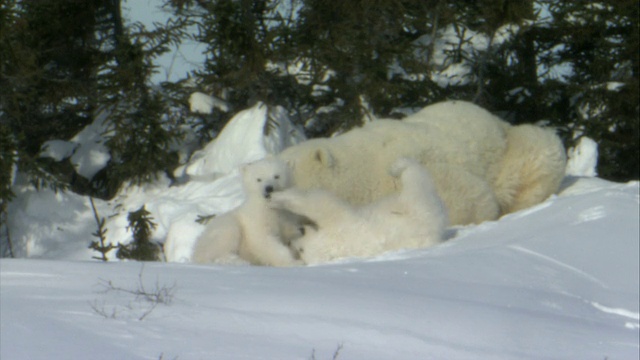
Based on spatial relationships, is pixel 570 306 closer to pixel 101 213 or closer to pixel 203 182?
pixel 203 182

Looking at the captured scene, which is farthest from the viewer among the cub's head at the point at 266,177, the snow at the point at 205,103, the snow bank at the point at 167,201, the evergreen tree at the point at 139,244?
the snow at the point at 205,103

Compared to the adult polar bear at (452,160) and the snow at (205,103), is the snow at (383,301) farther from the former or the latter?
the snow at (205,103)

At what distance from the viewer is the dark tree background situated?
37.9ft

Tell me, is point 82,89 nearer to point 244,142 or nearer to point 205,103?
point 205,103

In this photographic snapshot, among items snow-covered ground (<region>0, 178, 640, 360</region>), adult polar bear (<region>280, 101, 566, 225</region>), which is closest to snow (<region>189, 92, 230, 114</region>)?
adult polar bear (<region>280, 101, 566, 225</region>)

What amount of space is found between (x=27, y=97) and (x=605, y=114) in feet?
23.6

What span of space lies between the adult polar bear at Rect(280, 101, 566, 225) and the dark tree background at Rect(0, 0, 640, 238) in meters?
2.86

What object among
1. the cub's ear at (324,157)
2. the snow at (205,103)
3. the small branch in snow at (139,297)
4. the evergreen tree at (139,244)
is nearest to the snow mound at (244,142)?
the snow at (205,103)

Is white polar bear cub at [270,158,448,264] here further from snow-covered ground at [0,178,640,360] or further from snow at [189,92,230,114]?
snow at [189,92,230,114]

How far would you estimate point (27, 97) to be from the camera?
12164 mm

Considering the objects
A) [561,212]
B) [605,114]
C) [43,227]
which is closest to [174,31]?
[43,227]

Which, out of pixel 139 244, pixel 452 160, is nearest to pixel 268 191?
pixel 452 160

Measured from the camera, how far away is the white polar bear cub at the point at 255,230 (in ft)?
22.0

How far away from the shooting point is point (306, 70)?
11930 millimetres
